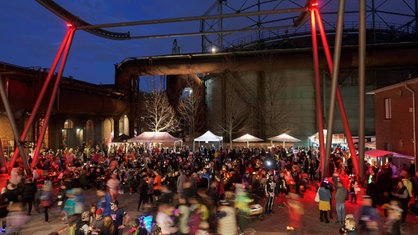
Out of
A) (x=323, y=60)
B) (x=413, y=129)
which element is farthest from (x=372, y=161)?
(x=323, y=60)

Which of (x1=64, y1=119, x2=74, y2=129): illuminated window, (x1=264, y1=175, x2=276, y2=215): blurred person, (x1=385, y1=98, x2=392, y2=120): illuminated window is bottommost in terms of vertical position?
(x1=264, y1=175, x2=276, y2=215): blurred person

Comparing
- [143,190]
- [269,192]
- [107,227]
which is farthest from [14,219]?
[269,192]

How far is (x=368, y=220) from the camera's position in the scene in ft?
21.7

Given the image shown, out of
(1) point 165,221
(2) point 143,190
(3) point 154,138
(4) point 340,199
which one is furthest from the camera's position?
(3) point 154,138

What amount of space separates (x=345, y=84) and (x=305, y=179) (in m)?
19.2

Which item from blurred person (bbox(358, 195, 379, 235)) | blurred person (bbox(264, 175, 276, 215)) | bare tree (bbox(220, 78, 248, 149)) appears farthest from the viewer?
bare tree (bbox(220, 78, 248, 149))

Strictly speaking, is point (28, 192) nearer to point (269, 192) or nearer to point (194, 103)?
point (269, 192)

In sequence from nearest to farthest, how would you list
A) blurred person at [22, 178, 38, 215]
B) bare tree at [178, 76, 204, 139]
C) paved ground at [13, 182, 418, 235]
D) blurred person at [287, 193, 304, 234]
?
blurred person at [287, 193, 304, 234] < paved ground at [13, 182, 418, 235] < blurred person at [22, 178, 38, 215] < bare tree at [178, 76, 204, 139]

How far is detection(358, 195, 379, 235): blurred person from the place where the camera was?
6371 mm

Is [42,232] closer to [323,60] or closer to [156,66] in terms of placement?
[156,66]

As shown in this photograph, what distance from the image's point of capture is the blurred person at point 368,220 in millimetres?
6371

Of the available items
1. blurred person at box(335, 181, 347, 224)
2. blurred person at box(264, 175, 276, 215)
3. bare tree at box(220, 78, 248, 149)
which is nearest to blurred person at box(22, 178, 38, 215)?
blurred person at box(264, 175, 276, 215)

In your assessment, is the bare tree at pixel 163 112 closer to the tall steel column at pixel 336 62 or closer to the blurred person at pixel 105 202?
the tall steel column at pixel 336 62

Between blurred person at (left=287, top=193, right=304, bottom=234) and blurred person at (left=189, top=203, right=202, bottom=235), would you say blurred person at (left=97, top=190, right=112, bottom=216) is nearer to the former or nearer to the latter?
blurred person at (left=189, top=203, right=202, bottom=235)
